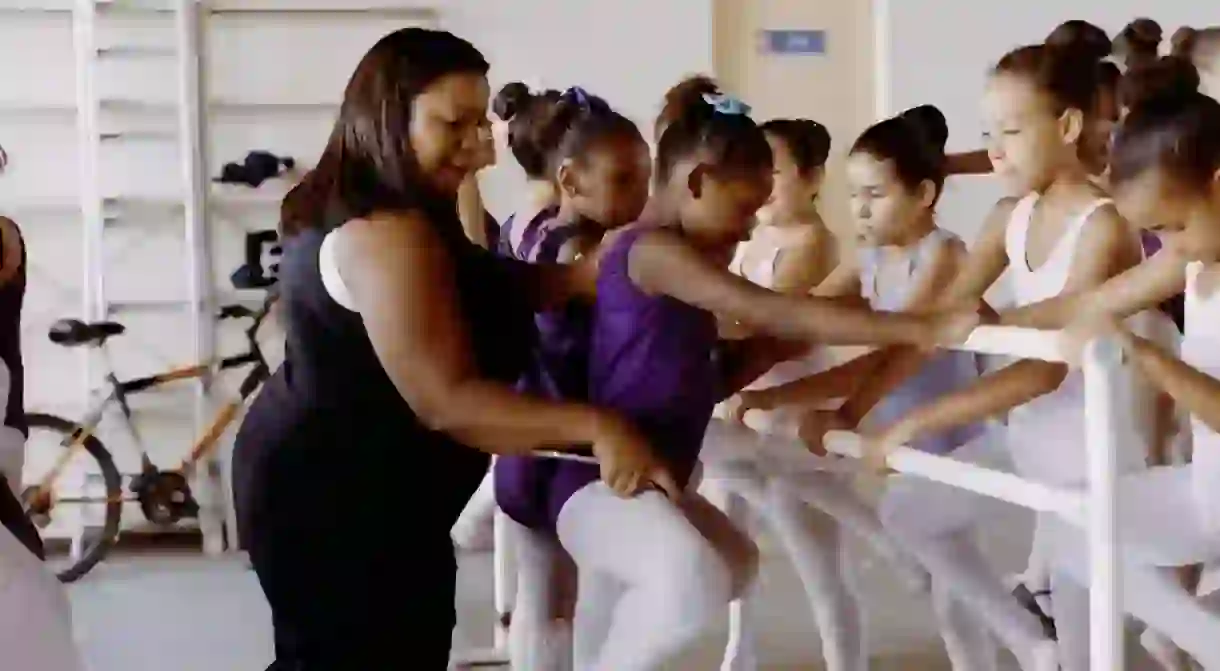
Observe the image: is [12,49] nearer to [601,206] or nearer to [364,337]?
[601,206]

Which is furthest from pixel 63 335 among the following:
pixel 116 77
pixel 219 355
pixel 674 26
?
pixel 674 26

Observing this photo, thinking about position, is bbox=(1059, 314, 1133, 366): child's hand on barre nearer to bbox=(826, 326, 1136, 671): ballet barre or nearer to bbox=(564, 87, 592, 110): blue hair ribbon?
bbox=(826, 326, 1136, 671): ballet barre

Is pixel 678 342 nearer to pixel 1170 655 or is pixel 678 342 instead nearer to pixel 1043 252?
pixel 1043 252

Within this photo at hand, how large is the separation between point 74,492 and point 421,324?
3.62m

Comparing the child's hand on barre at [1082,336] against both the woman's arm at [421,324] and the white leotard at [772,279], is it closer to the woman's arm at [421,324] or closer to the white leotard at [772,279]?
the woman's arm at [421,324]

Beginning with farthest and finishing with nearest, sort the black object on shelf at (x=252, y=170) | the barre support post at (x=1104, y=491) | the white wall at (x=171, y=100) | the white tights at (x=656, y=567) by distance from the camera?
the white wall at (x=171, y=100), the black object on shelf at (x=252, y=170), the white tights at (x=656, y=567), the barre support post at (x=1104, y=491)

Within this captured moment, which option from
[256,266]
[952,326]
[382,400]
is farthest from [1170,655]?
[256,266]

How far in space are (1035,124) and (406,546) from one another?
3.98 ft

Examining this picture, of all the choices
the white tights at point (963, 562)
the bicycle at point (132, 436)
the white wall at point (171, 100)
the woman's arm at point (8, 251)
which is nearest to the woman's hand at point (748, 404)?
the white tights at point (963, 562)

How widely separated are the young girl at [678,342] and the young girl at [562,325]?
143 mm

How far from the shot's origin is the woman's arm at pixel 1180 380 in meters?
1.50

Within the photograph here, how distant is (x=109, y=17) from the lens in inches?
181

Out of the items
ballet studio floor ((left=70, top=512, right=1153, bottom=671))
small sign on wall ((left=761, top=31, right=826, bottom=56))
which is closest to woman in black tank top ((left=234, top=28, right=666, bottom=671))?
ballet studio floor ((left=70, top=512, right=1153, bottom=671))

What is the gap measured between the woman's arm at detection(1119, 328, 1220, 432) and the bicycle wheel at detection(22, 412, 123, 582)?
348cm
